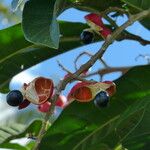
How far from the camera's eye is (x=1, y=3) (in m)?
3.23

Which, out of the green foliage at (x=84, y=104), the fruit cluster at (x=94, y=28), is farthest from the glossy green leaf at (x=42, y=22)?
the fruit cluster at (x=94, y=28)

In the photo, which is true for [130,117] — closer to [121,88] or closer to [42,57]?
[121,88]

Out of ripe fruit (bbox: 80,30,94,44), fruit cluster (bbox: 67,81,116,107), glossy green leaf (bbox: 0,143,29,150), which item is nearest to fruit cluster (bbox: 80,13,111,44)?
ripe fruit (bbox: 80,30,94,44)

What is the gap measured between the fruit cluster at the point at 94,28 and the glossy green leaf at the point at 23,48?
148mm

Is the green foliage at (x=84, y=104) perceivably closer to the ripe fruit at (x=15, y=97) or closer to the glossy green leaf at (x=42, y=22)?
the glossy green leaf at (x=42, y=22)

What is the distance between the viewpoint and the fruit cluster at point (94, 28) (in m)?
1.14

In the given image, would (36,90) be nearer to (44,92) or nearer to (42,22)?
(44,92)

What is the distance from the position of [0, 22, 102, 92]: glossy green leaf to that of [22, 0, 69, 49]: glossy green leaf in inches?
11.4

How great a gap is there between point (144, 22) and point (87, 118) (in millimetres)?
240

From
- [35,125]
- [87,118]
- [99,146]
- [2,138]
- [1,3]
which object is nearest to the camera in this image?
[99,146]

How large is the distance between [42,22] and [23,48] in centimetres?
39

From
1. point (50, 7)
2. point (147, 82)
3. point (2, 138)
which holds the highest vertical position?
point (50, 7)

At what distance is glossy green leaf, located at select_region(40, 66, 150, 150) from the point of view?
1234mm

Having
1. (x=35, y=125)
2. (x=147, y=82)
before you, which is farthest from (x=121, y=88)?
(x=35, y=125)
